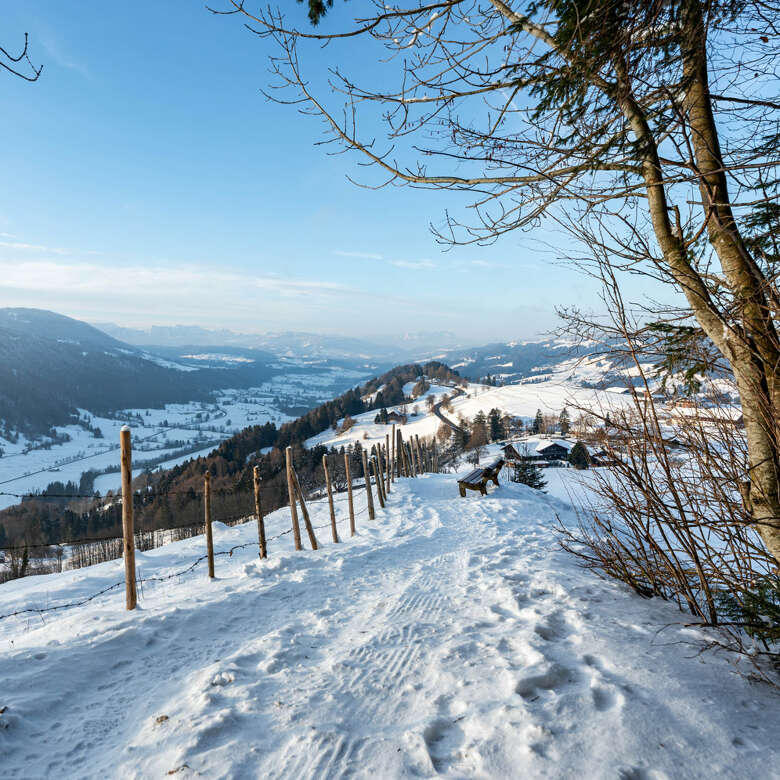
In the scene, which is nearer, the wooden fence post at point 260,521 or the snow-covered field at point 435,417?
the wooden fence post at point 260,521

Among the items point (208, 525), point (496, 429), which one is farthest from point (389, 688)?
point (496, 429)

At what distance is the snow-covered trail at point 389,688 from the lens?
7.07 ft

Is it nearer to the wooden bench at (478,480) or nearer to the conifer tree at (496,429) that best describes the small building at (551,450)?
the wooden bench at (478,480)

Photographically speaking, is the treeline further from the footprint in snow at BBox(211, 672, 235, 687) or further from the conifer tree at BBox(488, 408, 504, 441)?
the conifer tree at BBox(488, 408, 504, 441)

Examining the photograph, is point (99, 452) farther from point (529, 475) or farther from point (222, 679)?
point (222, 679)

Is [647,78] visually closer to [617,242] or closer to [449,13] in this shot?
[617,242]

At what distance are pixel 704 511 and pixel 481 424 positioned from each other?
6908 centimetres

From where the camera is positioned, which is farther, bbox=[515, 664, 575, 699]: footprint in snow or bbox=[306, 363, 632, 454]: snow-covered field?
bbox=[306, 363, 632, 454]: snow-covered field

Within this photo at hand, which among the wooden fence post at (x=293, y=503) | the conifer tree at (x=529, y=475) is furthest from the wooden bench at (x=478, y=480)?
the conifer tree at (x=529, y=475)

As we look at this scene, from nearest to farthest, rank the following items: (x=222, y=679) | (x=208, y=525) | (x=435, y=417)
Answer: (x=222, y=679) < (x=208, y=525) < (x=435, y=417)

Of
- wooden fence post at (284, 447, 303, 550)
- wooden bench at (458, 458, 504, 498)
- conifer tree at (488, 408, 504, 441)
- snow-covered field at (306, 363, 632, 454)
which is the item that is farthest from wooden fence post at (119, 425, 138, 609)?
conifer tree at (488, 408, 504, 441)

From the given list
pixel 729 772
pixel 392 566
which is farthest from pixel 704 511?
pixel 392 566

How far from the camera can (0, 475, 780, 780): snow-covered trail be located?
2156 mm

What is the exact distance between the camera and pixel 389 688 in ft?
9.67
